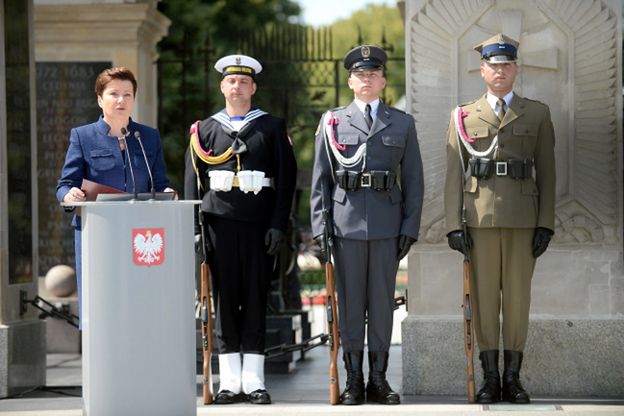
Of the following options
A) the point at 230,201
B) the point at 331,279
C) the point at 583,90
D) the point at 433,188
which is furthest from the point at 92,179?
the point at 583,90

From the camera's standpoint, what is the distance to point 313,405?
805 cm

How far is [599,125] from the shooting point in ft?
27.8

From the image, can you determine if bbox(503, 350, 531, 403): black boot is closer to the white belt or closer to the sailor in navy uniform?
the sailor in navy uniform

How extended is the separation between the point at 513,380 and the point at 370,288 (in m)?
0.98

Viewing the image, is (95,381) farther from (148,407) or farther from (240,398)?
(240,398)

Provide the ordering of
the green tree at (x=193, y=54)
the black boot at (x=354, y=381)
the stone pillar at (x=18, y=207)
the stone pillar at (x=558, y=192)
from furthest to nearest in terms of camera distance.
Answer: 1. the green tree at (x=193, y=54)
2. the stone pillar at (x=18, y=207)
3. the stone pillar at (x=558, y=192)
4. the black boot at (x=354, y=381)

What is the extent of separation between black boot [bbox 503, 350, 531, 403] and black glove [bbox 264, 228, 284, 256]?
149 centimetres

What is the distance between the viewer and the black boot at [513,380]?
7816mm

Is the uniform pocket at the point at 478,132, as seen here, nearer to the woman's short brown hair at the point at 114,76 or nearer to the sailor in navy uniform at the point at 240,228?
the sailor in navy uniform at the point at 240,228

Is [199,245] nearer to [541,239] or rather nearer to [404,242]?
[404,242]

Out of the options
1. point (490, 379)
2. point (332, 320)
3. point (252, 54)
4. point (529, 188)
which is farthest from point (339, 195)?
point (252, 54)

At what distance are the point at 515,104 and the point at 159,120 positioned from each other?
6.65 meters

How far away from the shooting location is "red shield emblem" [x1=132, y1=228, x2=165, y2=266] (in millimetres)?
6281

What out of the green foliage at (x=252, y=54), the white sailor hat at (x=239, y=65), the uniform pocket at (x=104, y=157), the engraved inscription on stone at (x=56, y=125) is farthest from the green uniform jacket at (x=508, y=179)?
the engraved inscription on stone at (x=56, y=125)
